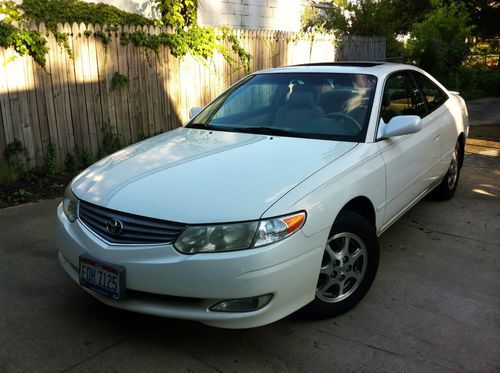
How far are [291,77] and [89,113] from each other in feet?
11.4

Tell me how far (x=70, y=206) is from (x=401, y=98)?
113 inches

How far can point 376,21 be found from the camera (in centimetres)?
1444

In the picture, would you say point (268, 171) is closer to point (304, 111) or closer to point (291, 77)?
point (304, 111)

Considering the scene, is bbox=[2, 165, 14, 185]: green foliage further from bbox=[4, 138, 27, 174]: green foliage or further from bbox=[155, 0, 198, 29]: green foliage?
bbox=[155, 0, 198, 29]: green foliage

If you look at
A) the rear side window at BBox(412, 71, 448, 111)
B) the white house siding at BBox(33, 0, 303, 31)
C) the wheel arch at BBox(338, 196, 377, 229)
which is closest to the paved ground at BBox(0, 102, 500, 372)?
the wheel arch at BBox(338, 196, 377, 229)

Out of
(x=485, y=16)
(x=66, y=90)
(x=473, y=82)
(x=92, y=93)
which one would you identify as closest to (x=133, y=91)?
(x=92, y=93)

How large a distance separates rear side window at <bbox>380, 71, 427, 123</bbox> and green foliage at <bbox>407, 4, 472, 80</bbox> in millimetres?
11398

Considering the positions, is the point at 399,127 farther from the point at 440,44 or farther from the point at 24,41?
the point at 440,44

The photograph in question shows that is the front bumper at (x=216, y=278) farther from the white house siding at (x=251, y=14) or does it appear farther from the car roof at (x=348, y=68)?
the white house siding at (x=251, y=14)

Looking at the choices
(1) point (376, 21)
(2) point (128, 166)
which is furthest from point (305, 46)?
(2) point (128, 166)

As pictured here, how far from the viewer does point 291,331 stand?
301 cm

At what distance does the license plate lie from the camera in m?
2.63

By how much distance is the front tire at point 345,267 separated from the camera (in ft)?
9.88

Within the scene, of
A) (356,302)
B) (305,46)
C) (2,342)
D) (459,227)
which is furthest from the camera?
(305,46)
